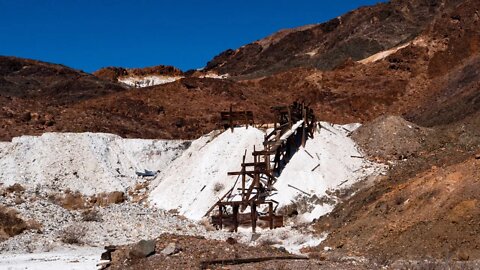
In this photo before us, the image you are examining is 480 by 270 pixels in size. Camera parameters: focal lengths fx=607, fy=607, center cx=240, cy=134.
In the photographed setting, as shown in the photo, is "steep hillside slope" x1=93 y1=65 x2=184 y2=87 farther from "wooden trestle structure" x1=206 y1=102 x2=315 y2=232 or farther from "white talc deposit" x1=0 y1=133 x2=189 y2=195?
"wooden trestle structure" x1=206 y1=102 x2=315 y2=232

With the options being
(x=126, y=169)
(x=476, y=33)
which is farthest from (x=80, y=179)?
(x=476, y=33)

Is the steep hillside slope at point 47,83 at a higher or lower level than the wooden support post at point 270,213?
higher

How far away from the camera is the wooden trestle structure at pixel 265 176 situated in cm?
2284

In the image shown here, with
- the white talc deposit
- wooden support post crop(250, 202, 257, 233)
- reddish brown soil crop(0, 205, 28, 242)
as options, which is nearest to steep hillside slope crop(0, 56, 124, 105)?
the white talc deposit

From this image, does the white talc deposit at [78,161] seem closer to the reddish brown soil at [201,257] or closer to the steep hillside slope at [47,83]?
the reddish brown soil at [201,257]

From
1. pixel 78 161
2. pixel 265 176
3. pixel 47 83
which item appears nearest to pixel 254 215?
pixel 265 176

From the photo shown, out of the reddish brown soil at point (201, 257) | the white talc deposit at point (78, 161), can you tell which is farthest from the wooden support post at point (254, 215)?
the white talc deposit at point (78, 161)

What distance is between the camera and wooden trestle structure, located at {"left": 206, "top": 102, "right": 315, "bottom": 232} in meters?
22.8

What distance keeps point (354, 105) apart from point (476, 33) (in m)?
12.5

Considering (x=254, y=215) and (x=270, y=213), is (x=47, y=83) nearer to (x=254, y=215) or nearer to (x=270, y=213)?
(x=254, y=215)

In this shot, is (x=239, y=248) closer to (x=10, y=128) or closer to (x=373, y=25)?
(x=10, y=128)

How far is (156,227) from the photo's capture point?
76.0 ft

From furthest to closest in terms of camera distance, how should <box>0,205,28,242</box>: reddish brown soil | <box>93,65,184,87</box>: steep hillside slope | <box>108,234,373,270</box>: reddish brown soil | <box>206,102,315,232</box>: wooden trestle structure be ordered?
<box>93,65,184,87</box>: steep hillside slope
<box>206,102,315,232</box>: wooden trestle structure
<box>0,205,28,242</box>: reddish brown soil
<box>108,234,373,270</box>: reddish brown soil

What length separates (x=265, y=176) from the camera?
85.3 feet
